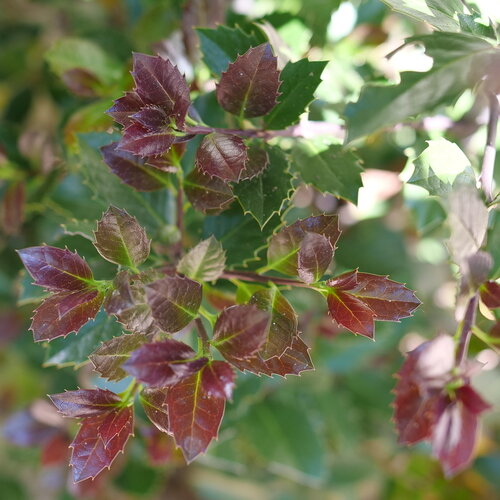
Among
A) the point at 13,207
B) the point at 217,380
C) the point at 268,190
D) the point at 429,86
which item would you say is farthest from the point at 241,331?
the point at 13,207

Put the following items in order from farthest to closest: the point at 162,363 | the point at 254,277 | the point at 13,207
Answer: the point at 13,207, the point at 254,277, the point at 162,363

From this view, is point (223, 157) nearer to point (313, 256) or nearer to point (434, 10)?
point (313, 256)

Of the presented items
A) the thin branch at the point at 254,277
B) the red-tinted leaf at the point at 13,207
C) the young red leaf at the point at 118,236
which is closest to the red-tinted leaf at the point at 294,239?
the thin branch at the point at 254,277

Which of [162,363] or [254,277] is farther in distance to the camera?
[254,277]

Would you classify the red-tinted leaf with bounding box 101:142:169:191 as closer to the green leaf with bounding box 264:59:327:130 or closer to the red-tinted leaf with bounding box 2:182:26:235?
the green leaf with bounding box 264:59:327:130

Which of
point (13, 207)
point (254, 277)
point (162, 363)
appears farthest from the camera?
point (13, 207)

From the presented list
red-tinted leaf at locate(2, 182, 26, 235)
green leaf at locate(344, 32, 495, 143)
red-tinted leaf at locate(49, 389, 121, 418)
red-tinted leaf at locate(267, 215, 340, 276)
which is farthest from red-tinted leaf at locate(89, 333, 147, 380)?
red-tinted leaf at locate(2, 182, 26, 235)

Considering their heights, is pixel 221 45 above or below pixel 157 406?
above
